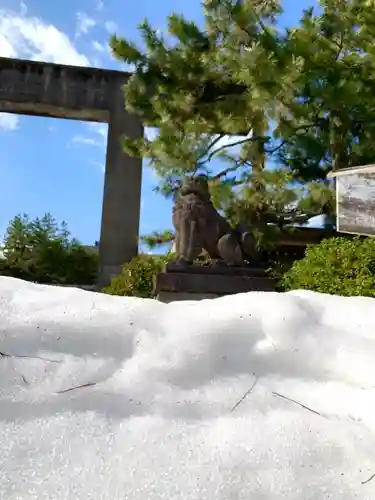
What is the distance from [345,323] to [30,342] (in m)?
0.71

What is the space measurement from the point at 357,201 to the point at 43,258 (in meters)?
7.12

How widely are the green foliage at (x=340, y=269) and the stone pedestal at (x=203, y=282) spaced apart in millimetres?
442

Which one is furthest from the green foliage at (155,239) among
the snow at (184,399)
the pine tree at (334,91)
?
the snow at (184,399)

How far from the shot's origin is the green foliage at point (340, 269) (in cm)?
358

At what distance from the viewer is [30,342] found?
100cm

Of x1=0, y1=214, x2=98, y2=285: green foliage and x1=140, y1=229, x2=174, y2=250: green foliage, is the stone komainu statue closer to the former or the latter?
x1=140, y1=229, x2=174, y2=250: green foliage

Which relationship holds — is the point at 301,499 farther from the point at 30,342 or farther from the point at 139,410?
the point at 30,342

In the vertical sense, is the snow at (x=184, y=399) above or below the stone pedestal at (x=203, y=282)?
below

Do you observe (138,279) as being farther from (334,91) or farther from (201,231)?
(334,91)

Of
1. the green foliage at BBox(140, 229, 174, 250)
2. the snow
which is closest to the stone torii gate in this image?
the green foliage at BBox(140, 229, 174, 250)

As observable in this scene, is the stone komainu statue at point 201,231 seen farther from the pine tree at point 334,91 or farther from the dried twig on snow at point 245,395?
the dried twig on snow at point 245,395

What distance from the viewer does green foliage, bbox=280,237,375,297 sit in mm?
3578

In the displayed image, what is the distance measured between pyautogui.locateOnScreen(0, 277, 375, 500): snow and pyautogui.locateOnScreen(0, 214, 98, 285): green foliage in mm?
6687

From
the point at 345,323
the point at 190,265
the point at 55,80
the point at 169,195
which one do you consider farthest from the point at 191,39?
the point at 345,323
